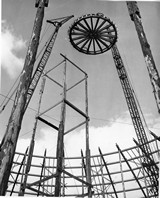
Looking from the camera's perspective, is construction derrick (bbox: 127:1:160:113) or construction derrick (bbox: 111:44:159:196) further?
construction derrick (bbox: 111:44:159:196)

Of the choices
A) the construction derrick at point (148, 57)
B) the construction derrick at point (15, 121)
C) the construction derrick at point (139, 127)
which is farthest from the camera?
the construction derrick at point (139, 127)

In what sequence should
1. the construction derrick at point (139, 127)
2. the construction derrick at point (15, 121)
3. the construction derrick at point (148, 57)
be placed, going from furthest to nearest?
the construction derrick at point (139, 127)
the construction derrick at point (148, 57)
the construction derrick at point (15, 121)

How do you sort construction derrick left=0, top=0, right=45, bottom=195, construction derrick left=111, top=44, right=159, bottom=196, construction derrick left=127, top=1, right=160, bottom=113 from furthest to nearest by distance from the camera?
construction derrick left=111, top=44, right=159, bottom=196, construction derrick left=127, top=1, right=160, bottom=113, construction derrick left=0, top=0, right=45, bottom=195

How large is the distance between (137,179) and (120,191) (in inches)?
70.1

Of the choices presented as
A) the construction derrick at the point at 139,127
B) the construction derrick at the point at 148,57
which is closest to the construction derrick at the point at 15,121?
the construction derrick at the point at 148,57

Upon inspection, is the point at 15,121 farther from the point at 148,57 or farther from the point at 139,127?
the point at 139,127

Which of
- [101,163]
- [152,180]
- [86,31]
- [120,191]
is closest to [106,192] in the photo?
[120,191]

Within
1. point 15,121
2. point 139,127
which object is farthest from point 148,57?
point 139,127

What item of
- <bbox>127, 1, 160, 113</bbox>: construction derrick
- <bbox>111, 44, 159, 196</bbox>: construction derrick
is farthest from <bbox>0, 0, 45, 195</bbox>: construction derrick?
<bbox>111, 44, 159, 196</bbox>: construction derrick

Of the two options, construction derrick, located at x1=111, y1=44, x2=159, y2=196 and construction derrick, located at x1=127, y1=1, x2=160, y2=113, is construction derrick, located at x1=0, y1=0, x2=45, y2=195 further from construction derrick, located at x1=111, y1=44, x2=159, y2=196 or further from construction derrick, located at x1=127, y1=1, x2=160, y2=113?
construction derrick, located at x1=111, y1=44, x2=159, y2=196

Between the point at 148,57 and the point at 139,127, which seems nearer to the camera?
the point at 148,57

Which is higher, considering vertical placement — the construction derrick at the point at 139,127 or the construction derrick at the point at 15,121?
the construction derrick at the point at 139,127

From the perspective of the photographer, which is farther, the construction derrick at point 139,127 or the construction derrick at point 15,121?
the construction derrick at point 139,127

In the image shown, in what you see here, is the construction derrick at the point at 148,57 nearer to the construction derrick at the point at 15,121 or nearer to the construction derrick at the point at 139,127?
the construction derrick at the point at 15,121
